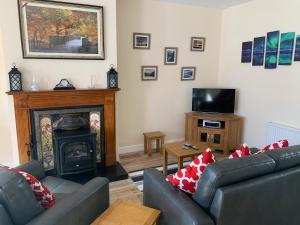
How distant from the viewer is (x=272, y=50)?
3494 millimetres

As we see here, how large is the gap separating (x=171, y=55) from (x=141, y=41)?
644 millimetres

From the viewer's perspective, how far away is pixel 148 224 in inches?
58.2

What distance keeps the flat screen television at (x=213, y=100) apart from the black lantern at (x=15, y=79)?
292 centimetres

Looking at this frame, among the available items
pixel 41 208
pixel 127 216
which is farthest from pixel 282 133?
pixel 41 208

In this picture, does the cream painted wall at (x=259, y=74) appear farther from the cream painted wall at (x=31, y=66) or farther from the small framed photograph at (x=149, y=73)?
the cream painted wall at (x=31, y=66)

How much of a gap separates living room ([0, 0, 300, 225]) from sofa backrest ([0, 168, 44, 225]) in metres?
1.62

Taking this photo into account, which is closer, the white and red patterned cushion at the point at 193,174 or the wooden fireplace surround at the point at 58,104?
the white and red patterned cushion at the point at 193,174

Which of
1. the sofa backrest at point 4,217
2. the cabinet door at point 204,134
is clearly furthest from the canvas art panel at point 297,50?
the sofa backrest at point 4,217

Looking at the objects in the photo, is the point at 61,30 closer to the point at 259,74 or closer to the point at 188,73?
the point at 188,73

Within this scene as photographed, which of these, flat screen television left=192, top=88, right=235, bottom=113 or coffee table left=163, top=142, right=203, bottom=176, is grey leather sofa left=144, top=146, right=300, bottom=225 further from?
flat screen television left=192, top=88, right=235, bottom=113

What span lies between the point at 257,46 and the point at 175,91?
1595 millimetres

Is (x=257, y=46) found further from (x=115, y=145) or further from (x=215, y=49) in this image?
(x=115, y=145)

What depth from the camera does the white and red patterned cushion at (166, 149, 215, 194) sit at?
1.63m

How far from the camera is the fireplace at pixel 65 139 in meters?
2.95
